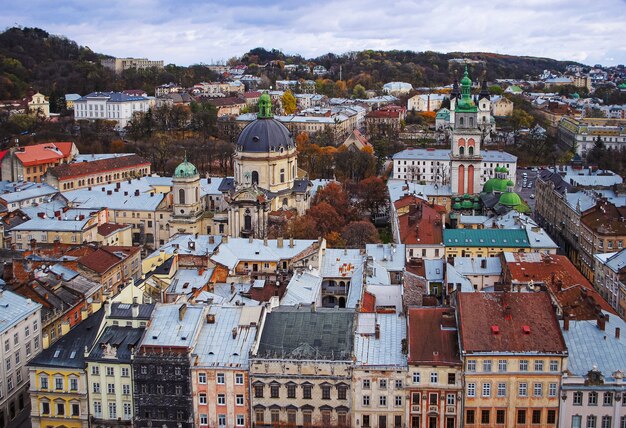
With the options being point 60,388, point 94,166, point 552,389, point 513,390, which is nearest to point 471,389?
point 513,390

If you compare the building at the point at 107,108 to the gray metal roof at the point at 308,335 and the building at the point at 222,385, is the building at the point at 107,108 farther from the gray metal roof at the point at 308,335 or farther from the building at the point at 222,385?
the building at the point at 222,385

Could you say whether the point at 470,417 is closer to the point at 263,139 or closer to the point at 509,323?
the point at 509,323

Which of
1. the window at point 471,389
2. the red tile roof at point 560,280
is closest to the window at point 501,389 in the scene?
the window at point 471,389

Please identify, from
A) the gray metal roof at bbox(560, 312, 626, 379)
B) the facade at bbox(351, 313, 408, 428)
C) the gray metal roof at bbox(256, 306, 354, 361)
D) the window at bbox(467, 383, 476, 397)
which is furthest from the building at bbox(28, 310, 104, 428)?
the gray metal roof at bbox(560, 312, 626, 379)

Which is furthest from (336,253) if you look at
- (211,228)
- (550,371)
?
(550,371)

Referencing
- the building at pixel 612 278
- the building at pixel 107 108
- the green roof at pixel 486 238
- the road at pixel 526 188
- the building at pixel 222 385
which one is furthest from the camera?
the building at pixel 107 108

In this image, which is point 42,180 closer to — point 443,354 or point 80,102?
point 80,102

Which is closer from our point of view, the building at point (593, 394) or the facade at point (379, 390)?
the building at point (593, 394)
